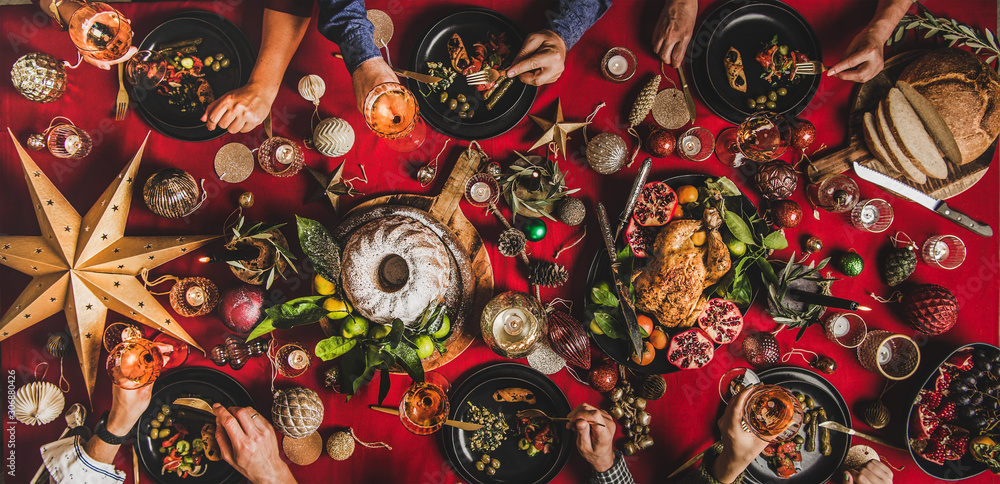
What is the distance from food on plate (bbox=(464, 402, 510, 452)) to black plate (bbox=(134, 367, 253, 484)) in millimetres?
806

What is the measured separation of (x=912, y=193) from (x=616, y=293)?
1.11m

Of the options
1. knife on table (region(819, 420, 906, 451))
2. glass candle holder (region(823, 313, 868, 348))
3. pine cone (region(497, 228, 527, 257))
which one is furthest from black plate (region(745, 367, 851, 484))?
pine cone (region(497, 228, 527, 257))

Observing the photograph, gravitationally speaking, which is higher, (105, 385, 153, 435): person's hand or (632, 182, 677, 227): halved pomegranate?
(632, 182, 677, 227): halved pomegranate

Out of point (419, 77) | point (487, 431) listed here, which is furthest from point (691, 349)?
point (419, 77)

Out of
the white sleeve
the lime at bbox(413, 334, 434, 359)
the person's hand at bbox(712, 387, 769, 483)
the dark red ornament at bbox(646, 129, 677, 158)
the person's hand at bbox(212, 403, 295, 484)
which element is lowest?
the white sleeve

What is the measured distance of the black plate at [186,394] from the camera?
1.48 meters

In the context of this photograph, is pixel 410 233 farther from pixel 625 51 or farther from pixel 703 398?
pixel 703 398

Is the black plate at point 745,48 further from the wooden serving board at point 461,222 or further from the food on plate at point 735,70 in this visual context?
the wooden serving board at point 461,222

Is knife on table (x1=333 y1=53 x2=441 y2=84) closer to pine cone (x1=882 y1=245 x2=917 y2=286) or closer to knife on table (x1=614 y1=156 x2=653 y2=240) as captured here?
knife on table (x1=614 y1=156 x2=653 y2=240)

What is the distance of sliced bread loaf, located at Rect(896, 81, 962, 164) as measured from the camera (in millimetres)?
1446

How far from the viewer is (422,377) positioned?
1.27 meters

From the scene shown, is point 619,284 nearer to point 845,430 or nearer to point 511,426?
point 511,426

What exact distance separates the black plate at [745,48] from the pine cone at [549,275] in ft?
2.70

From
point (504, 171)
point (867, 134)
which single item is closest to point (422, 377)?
point (504, 171)
